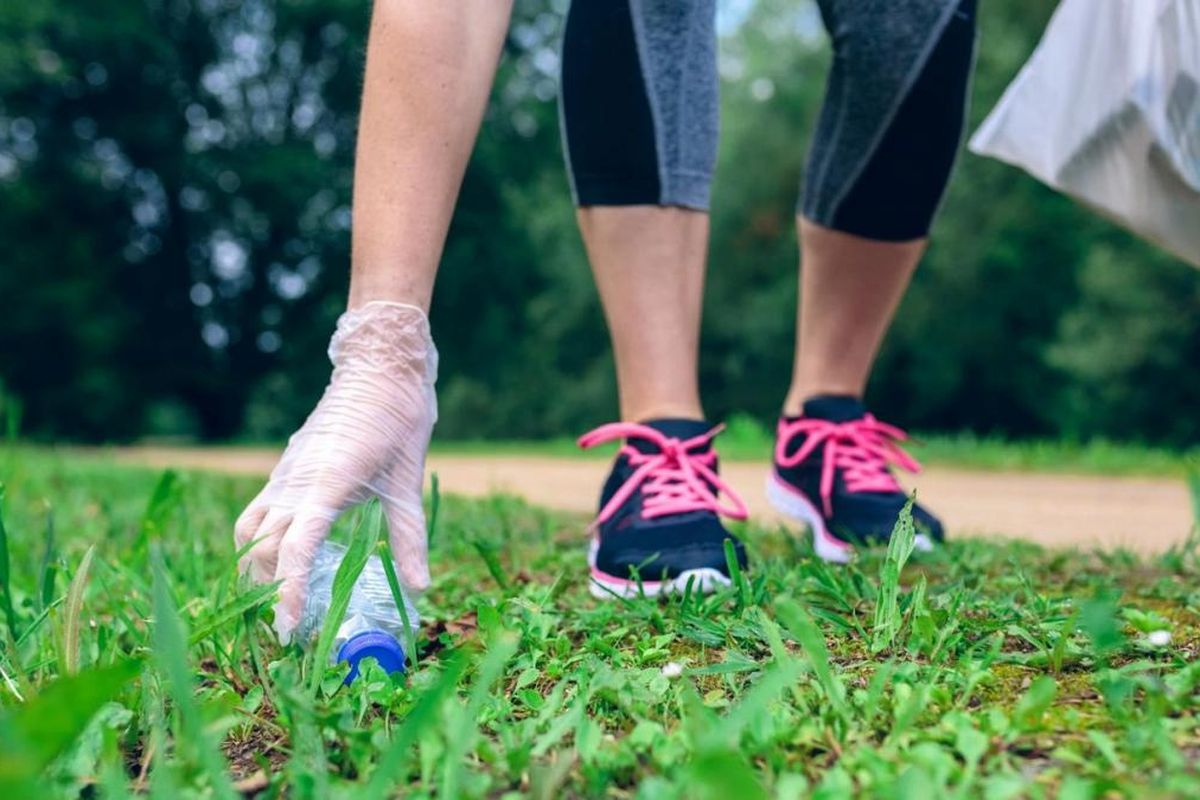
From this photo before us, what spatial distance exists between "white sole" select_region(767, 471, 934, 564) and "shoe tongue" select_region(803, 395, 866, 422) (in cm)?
14

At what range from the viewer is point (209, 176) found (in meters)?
15.8

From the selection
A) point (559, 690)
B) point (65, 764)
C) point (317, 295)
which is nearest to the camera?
point (65, 764)

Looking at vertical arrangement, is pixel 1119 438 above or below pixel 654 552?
below

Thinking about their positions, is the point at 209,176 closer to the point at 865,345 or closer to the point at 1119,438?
the point at 1119,438

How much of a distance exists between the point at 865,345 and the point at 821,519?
35 cm

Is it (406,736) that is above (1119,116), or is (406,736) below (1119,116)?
below

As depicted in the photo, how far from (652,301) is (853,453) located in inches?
18.7

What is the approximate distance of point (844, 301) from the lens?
1928mm

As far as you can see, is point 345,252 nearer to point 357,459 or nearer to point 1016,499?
point 1016,499

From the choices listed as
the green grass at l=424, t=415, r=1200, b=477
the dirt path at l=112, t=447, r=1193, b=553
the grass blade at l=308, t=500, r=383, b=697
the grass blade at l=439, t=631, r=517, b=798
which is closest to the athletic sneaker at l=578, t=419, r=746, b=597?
the grass blade at l=308, t=500, r=383, b=697

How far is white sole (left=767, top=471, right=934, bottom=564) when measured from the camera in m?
1.65

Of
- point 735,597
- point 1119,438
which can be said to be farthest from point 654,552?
point 1119,438

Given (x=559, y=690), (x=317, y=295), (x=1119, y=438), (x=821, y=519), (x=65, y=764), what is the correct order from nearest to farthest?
(x=65, y=764), (x=559, y=690), (x=821, y=519), (x=1119, y=438), (x=317, y=295)

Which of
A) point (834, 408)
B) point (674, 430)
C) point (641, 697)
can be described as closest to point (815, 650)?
point (641, 697)
